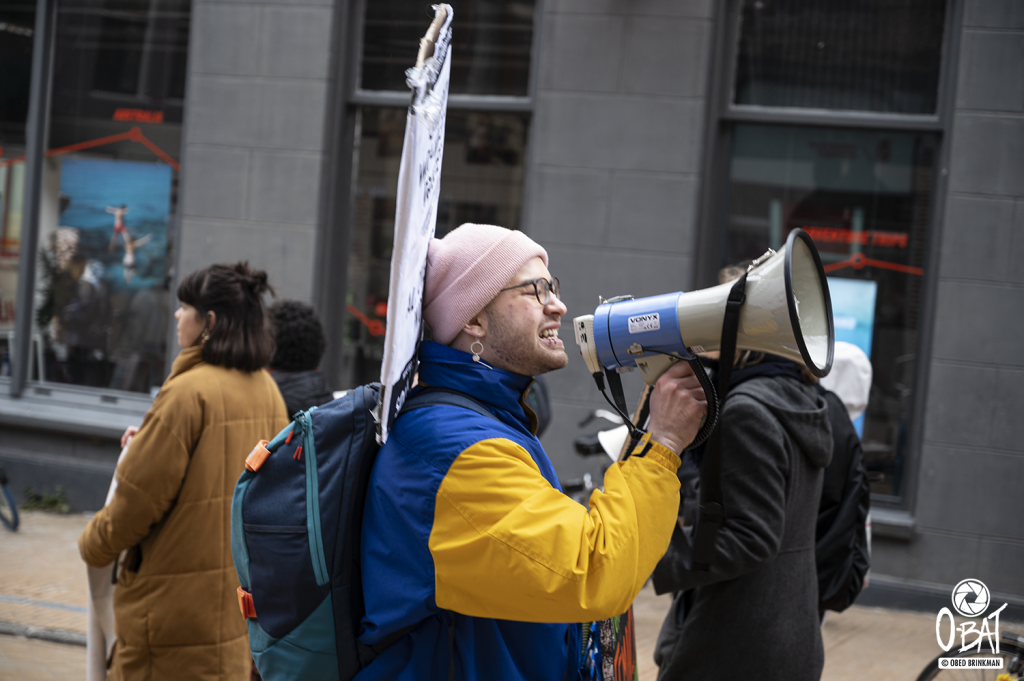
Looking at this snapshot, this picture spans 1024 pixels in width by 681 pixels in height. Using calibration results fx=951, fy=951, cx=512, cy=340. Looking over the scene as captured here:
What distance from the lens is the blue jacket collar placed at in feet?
6.11

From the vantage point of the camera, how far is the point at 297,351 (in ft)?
14.1

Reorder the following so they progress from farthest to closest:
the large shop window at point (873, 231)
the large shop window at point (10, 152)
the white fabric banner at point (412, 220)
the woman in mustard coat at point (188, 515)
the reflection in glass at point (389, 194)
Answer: the large shop window at point (10, 152) → the reflection in glass at point (389, 194) → the large shop window at point (873, 231) → the woman in mustard coat at point (188, 515) → the white fabric banner at point (412, 220)

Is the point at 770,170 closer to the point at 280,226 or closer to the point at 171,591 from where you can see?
the point at 280,226

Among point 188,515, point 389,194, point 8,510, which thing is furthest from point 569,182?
point 8,510

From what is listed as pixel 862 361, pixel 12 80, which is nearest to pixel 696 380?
pixel 862 361

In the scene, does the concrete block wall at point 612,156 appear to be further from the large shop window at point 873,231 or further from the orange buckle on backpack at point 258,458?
the orange buckle on backpack at point 258,458

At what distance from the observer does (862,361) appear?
4594 mm

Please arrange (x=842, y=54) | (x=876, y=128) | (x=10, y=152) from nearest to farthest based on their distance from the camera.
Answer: (x=876, y=128) < (x=842, y=54) < (x=10, y=152)

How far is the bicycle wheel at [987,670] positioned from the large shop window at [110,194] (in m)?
6.50

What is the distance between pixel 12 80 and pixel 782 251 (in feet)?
28.5

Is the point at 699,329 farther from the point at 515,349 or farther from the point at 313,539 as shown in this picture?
the point at 313,539

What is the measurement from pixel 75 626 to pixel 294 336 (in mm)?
2614

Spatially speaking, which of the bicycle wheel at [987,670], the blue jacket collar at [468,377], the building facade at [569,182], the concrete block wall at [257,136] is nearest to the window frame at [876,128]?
the building facade at [569,182]

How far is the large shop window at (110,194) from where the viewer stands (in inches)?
322
